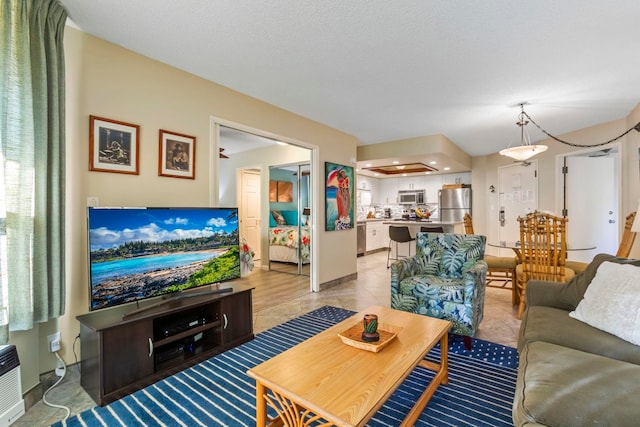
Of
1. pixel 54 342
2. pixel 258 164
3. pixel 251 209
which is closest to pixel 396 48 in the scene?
pixel 54 342

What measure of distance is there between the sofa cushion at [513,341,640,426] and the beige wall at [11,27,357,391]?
8.82 feet

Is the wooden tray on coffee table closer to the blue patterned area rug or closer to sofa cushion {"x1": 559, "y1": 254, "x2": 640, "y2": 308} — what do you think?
the blue patterned area rug

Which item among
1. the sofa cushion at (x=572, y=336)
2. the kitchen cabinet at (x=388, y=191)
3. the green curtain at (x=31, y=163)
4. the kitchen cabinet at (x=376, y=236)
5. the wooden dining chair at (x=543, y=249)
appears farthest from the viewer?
the kitchen cabinet at (x=388, y=191)

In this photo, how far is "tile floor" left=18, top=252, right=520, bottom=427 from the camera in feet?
5.72

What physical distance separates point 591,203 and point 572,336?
497cm

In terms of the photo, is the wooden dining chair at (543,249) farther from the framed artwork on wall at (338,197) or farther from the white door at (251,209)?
the white door at (251,209)

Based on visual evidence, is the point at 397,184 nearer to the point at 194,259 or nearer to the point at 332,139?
the point at 332,139

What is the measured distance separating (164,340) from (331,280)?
2.78m

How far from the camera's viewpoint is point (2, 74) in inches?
63.6

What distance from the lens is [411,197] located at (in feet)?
27.4

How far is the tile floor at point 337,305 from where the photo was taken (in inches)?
68.7

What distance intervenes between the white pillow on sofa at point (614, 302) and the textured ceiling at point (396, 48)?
5.41 ft

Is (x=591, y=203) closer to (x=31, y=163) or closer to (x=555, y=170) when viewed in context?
(x=555, y=170)

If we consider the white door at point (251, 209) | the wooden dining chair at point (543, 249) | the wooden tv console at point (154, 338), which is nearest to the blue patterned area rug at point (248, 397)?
the wooden tv console at point (154, 338)
